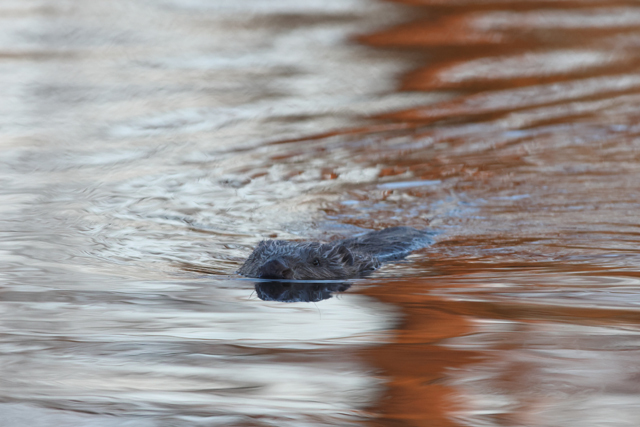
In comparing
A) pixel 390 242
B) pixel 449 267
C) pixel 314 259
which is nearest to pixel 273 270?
pixel 314 259

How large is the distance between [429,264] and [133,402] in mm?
3233

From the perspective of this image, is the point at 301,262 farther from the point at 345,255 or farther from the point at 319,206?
the point at 319,206

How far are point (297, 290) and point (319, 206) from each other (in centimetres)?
275

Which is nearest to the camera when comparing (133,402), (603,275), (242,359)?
(133,402)

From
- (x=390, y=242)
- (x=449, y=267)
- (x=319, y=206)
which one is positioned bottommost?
(x=449, y=267)

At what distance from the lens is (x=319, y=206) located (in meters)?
7.84

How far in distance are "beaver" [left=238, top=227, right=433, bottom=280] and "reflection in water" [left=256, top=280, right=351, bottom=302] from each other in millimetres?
73

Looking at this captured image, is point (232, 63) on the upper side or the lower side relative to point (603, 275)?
upper

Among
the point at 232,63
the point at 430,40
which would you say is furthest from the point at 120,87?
the point at 430,40

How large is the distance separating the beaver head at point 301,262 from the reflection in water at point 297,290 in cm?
7

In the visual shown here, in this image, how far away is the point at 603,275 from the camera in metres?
5.36

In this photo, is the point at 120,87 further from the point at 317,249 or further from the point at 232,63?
the point at 317,249

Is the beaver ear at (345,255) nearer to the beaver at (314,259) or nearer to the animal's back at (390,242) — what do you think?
the beaver at (314,259)

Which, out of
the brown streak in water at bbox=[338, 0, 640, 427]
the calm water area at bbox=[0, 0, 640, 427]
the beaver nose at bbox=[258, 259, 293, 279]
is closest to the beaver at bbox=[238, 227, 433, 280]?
the beaver nose at bbox=[258, 259, 293, 279]
